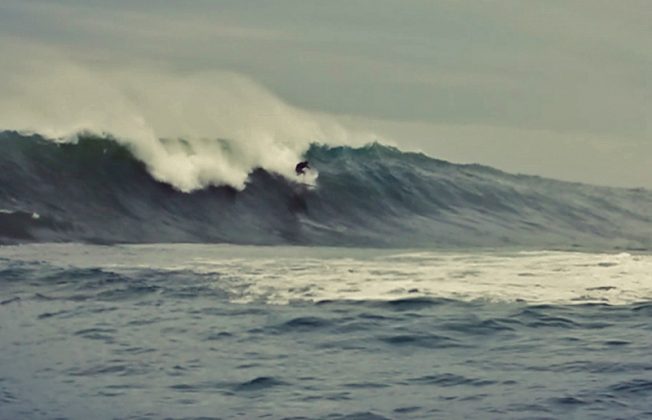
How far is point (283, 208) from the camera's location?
2852cm

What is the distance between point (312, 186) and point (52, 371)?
23280 mm

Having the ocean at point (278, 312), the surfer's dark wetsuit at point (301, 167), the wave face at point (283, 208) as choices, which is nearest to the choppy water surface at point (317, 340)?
the ocean at point (278, 312)

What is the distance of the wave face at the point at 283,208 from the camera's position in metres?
24.1

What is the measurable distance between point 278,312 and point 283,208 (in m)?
16.9

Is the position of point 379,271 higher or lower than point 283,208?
lower

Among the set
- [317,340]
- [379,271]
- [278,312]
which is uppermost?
[379,271]

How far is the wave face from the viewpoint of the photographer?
24.1m

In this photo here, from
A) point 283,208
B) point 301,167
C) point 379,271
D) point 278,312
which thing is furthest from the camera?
point 301,167

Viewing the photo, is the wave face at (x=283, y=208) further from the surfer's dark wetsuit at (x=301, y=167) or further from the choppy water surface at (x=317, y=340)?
the choppy water surface at (x=317, y=340)

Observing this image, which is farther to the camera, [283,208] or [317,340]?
[283,208]

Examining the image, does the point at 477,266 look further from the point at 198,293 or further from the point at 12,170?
the point at 12,170

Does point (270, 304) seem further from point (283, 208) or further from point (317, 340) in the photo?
point (283, 208)

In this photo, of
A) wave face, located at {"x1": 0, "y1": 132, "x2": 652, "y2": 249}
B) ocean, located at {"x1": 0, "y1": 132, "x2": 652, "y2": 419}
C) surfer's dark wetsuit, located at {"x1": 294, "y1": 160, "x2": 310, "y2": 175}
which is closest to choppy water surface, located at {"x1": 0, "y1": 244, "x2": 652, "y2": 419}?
ocean, located at {"x1": 0, "y1": 132, "x2": 652, "y2": 419}

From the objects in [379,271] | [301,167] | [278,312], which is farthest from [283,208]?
[278,312]
